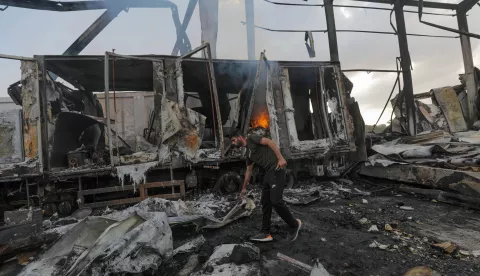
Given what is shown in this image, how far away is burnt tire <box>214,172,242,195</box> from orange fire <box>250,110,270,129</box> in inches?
63.7

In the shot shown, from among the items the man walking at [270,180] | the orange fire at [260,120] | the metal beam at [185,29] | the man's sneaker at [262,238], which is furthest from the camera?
the metal beam at [185,29]

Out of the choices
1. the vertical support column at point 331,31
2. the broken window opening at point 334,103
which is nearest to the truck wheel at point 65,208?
the broken window opening at point 334,103

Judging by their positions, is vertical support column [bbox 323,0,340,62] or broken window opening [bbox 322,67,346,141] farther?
vertical support column [bbox 323,0,340,62]

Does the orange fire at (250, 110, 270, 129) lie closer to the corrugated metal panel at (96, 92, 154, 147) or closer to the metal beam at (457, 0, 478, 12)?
the corrugated metal panel at (96, 92, 154, 147)

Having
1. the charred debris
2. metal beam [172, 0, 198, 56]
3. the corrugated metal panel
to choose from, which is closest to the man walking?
the charred debris

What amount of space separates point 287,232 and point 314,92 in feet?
16.9

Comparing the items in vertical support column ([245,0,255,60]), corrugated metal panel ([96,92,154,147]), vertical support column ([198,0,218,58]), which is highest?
vertical support column ([245,0,255,60])

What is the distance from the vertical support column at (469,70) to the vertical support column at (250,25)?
8.44 m

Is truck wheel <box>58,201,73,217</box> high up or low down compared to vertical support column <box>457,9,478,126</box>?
down

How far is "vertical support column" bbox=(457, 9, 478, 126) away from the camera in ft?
31.3

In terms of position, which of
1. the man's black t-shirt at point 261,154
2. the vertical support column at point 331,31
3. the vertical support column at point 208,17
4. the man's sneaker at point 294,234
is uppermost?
the vertical support column at point 208,17

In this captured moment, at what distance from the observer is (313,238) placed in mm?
3484

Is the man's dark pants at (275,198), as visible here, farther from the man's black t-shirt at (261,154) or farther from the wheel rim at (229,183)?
the wheel rim at (229,183)

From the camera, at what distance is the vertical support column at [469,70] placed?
9.55m
